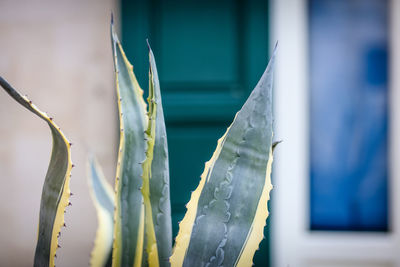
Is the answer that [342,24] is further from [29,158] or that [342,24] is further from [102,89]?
[29,158]

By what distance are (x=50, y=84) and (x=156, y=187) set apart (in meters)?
1.10

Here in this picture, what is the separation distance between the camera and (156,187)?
0.49 metres

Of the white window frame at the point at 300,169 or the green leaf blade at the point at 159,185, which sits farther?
the white window frame at the point at 300,169

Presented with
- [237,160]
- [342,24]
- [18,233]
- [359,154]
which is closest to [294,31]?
[342,24]

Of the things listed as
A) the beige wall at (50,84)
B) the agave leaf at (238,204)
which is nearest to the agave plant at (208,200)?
the agave leaf at (238,204)

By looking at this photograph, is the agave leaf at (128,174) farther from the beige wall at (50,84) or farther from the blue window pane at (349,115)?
the blue window pane at (349,115)

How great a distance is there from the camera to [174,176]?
1.35m

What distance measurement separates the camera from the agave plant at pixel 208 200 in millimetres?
457

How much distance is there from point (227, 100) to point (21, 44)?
2.72 ft

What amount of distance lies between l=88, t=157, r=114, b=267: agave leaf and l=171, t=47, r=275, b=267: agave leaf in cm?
18

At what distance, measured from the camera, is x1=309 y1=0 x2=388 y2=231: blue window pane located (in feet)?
4.56

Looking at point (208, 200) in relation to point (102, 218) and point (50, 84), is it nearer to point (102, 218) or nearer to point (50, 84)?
point (102, 218)

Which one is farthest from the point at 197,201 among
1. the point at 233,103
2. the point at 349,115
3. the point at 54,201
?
the point at 349,115

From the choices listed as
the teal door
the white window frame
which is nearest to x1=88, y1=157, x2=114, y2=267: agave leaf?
the teal door
